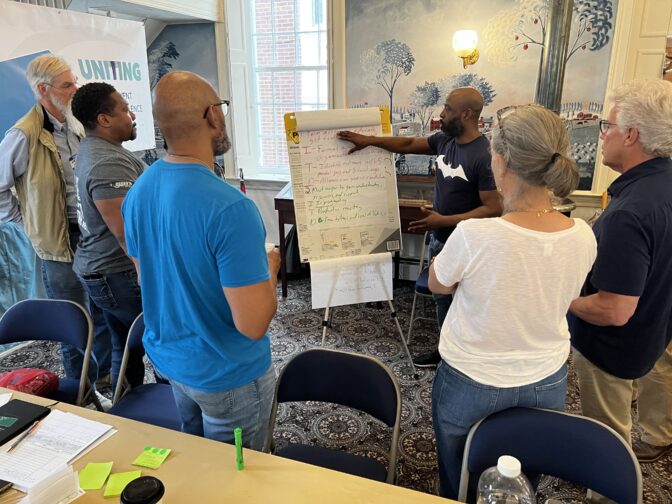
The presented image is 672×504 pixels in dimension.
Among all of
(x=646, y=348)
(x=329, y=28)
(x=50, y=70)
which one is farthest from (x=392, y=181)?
(x=329, y=28)

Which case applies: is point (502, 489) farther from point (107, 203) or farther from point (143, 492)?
point (107, 203)

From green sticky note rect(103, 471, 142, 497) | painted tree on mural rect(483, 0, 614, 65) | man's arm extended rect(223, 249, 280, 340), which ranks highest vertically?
painted tree on mural rect(483, 0, 614, 65)

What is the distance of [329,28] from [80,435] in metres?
3.71

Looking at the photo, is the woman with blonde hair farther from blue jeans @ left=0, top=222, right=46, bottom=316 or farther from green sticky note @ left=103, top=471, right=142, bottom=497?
blue jeans @ left=0, top=222, right=46, bottom=316

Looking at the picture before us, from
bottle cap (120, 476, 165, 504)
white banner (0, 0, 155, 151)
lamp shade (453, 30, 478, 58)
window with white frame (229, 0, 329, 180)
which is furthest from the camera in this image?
window with white frame (229, 0, 329, 180)

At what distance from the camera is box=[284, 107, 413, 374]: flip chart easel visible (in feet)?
7.46

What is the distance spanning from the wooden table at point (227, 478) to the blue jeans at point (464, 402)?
0.31 metres

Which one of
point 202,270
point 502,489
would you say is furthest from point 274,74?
point 502,489

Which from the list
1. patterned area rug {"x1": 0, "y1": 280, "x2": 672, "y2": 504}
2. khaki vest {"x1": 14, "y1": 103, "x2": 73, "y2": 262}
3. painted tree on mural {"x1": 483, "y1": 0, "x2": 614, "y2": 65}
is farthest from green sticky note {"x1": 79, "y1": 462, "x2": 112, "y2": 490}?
painted tree on mural {"x1": 483, "y1": 0, "x2": 614, "y2": 65}

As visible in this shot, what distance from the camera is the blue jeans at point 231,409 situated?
1274mm

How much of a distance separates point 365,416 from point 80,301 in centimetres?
160

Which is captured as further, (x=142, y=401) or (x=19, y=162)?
(x=19, y=162)

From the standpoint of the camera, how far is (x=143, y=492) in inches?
33.8

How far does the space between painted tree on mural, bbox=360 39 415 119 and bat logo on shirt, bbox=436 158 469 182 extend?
66.6 inches
